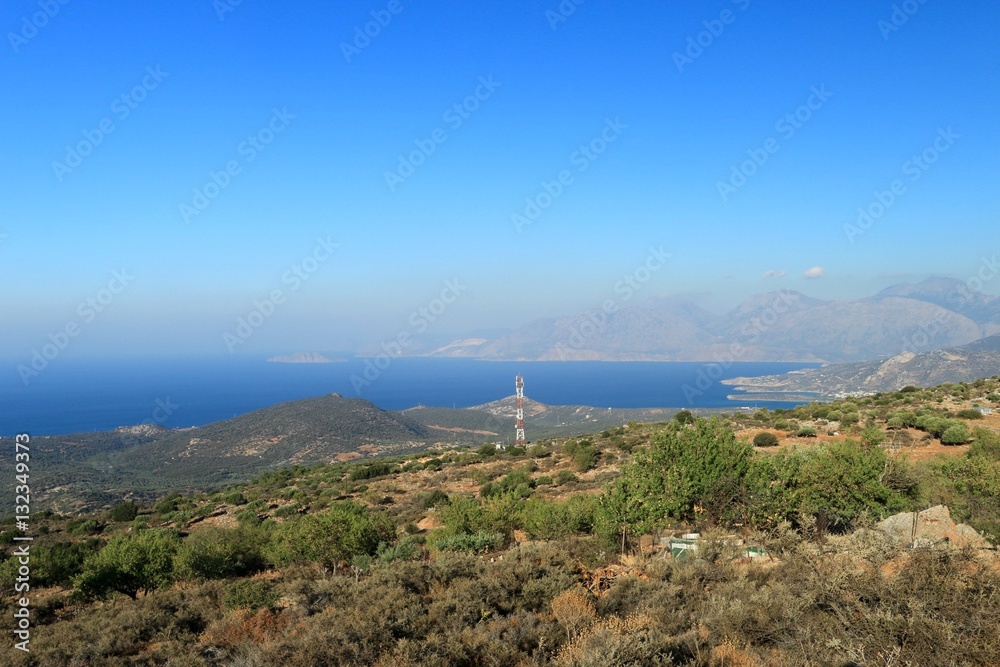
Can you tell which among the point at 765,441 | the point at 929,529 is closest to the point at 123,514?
the point at 765,441

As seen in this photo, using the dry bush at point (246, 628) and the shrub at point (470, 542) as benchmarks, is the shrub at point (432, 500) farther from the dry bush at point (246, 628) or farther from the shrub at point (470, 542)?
the dry bush at point (246, 628)

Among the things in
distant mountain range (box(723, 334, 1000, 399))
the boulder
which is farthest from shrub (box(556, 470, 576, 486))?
distant mountain range (box(723, 334, 1000, 399))

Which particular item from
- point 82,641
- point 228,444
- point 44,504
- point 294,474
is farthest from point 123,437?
point 82,641

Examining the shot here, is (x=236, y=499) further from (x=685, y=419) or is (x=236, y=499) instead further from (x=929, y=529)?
(x=929, y=529)

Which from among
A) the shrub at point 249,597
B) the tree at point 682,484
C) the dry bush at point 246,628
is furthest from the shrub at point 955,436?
the shrub at point 249,597

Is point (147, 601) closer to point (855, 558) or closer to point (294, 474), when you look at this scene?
point (855, 558)

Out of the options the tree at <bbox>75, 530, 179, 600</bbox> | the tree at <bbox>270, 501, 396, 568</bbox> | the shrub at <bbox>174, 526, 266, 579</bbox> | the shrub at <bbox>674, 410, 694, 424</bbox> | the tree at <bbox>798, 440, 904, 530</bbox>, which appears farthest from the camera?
the shrub at <bbox>674, 410, 694, 424</bbox>

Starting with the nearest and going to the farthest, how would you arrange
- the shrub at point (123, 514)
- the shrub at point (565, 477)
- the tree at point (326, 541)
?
1. the tree at point (326, 541)
2. the shrub at point (565, 477)
3. the shrub at point (123, 514)

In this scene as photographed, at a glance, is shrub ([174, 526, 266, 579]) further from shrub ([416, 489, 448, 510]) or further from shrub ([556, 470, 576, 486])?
shrub ([556, 470, 576, 486])
